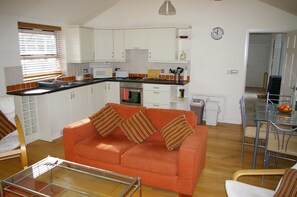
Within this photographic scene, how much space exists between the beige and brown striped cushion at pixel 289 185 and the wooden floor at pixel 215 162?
972 millimetres

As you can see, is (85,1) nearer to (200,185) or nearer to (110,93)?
(110,93)

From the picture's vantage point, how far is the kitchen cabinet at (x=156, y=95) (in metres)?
5.18

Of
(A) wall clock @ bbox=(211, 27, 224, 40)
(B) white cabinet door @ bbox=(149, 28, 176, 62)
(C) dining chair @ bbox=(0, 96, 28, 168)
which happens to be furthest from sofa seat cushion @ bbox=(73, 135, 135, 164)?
(A) wall clock @ bbox=(211, 27, 224, 40)

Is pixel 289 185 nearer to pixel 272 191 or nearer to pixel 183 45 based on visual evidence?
pixel 272 191

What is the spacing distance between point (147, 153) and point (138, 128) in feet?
1.55

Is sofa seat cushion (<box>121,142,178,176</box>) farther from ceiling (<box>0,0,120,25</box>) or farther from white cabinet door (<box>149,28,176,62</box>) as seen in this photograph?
ceiling (<box>0,0,120,25</box>)

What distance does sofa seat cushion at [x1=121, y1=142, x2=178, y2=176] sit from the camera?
2630 millimetres

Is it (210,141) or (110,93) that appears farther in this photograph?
(110,93)

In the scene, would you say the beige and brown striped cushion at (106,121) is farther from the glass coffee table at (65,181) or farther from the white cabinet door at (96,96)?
the white cabinet door at (96,96)

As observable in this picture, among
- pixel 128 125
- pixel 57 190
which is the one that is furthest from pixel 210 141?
pixel 57 190

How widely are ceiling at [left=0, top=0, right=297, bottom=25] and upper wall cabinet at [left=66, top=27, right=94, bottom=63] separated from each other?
11.0 inches

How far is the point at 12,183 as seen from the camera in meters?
2.28

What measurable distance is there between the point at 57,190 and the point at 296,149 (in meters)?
2.71

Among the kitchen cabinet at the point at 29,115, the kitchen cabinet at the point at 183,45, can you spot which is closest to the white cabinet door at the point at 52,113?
the kitchen cabinet at the point at 29,115
